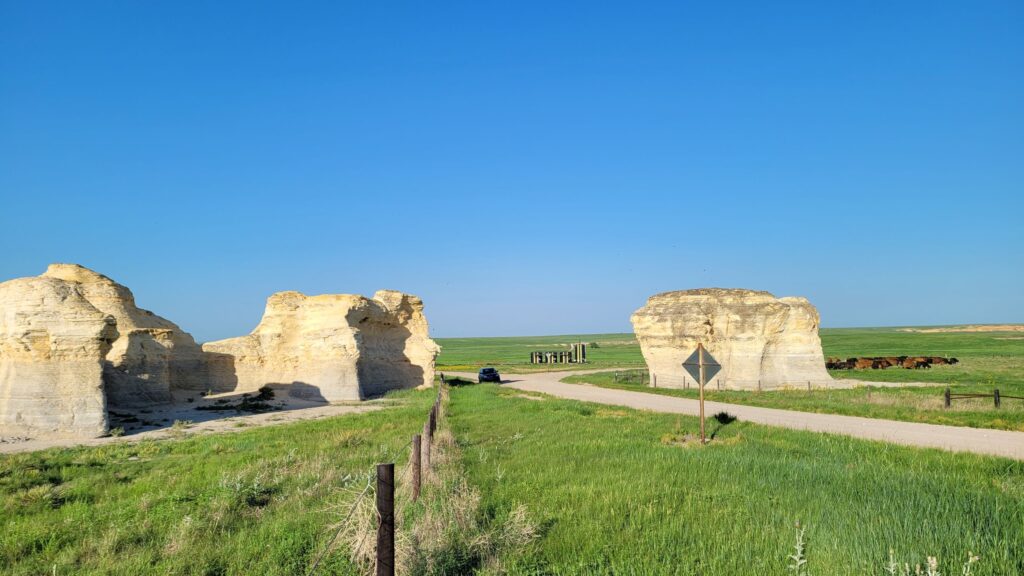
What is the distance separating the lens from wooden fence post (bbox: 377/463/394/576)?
4652mm

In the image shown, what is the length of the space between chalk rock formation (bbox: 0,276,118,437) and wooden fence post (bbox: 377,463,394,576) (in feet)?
73.3

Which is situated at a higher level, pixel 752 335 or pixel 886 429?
pixel 752 335

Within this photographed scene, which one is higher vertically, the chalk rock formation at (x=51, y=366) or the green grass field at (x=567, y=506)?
the chalk rock formation at (x=51, y=366)

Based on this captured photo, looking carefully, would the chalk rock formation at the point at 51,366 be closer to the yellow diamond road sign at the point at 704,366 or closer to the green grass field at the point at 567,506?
the green grass field at the point at 567,506

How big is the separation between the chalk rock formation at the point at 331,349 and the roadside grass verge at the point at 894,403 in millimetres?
16712

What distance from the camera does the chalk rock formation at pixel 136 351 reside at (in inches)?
1171

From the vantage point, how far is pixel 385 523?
472 centimetres

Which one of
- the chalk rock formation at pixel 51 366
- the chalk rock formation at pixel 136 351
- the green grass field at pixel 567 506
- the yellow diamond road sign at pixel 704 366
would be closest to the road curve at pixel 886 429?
the green grass field at pixel 567 506

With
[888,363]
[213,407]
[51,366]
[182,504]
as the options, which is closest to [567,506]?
[182,504]

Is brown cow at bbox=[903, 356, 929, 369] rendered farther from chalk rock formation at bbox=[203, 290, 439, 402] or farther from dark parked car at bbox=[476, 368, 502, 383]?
chalk rock formation at bbox=[203, 290, 439, 402]

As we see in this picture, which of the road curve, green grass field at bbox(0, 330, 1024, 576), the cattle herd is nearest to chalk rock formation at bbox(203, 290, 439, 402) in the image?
the road curve

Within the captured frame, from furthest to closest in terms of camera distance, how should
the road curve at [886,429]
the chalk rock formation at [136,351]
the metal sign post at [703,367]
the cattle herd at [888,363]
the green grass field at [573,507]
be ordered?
the cattle herd at [888,363], the chalk rock formation at [136,351], the metal sign post at [703,367], the road curve at [886,429], the green grass field at [573,507]

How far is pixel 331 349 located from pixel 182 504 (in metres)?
26.4

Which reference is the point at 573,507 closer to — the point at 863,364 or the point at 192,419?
the point at 192,419
